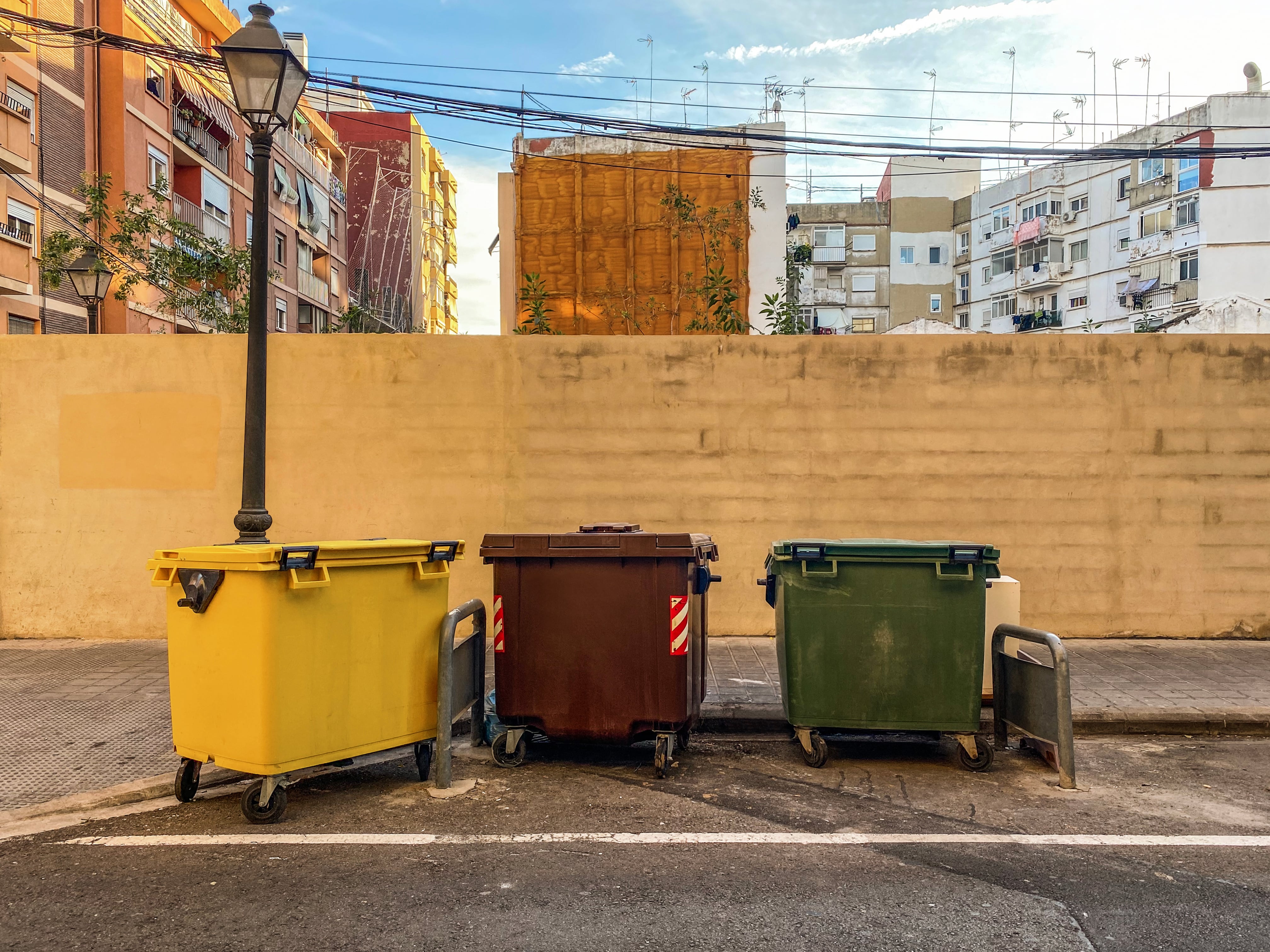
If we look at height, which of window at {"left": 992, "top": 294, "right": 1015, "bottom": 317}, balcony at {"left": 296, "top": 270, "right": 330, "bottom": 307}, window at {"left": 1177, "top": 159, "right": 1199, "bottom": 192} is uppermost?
window at {"left": 1177, "top": 159, "right": 1199, "bottom": 192}

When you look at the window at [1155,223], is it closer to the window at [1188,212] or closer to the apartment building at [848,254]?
the window at [1188,212]

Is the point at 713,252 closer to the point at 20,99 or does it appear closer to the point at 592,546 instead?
the point at 592,546

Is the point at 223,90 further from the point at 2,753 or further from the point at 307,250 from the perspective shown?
the point at 2,753

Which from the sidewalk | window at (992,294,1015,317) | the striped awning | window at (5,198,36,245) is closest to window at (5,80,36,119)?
window at (5,198,36,245)

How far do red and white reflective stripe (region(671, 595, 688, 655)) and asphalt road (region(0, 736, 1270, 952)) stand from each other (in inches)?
28.7

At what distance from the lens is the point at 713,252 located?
1806cm

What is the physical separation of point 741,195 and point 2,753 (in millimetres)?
22693

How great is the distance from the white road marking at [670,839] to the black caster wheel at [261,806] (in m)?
0.12

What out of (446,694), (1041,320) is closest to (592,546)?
(446,694)

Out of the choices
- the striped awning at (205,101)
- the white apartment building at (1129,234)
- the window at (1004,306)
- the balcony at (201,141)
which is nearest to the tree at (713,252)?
the balcony at (201,141)

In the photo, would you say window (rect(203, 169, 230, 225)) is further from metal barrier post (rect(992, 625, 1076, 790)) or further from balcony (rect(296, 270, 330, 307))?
metal barrier post (rect(992, 625, 1076, 790))

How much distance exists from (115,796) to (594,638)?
2.62 m

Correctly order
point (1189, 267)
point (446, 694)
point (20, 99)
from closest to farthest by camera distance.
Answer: point (446, 694) < point (20, 99) < point (1189, 267)

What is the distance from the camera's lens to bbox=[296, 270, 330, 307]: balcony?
3806 centimetres
